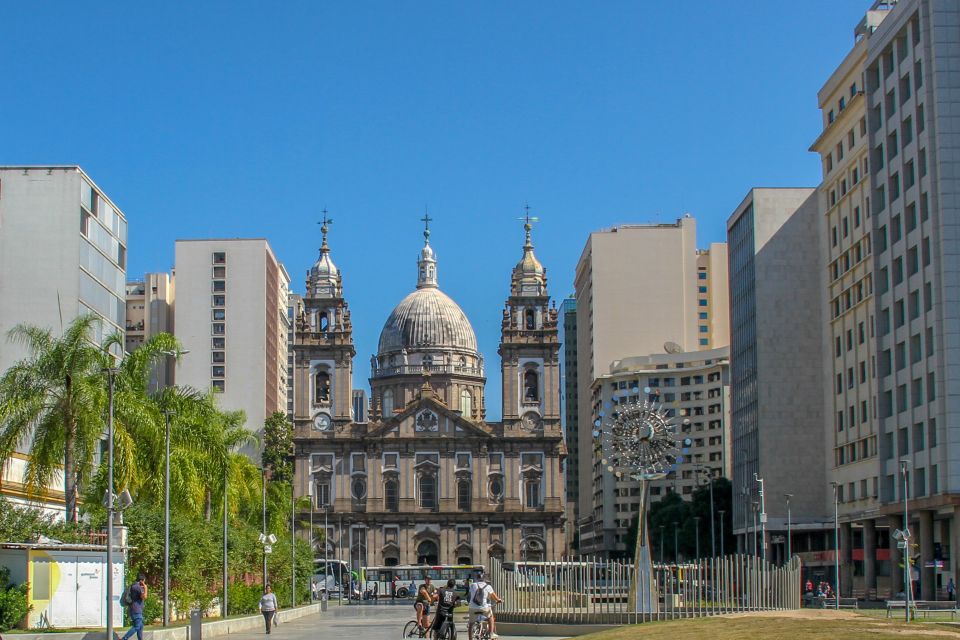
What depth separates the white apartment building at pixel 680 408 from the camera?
13700 centimetres

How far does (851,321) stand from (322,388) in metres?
59.7

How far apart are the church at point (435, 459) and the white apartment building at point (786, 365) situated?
1356 inches

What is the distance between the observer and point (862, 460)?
7269 cm

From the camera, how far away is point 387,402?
5241 inches

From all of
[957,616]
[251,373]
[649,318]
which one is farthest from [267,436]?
[957,616]

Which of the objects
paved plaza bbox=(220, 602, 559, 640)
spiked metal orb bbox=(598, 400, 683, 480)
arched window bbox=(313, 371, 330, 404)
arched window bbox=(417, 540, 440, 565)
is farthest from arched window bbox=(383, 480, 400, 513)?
spiked metal orb bbox=(598, 400, 683, 480)

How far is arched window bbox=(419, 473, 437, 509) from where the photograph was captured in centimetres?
12362

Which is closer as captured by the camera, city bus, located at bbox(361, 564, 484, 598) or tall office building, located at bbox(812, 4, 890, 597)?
tall office building, located at bbox(812, 4, 890, 597)

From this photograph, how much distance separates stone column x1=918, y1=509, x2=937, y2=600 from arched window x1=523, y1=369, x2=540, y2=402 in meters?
65.7

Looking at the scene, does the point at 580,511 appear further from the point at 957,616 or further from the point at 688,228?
the point at 957,616

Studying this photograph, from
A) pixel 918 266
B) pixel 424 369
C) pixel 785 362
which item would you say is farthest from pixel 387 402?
pixel 918 266

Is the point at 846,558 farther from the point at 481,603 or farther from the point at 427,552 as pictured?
the point at 427,552

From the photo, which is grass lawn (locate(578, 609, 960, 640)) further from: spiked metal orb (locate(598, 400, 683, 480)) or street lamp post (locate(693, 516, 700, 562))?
street lamp post (locate(693, 516, 700, 562))

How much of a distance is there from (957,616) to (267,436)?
9266cm
